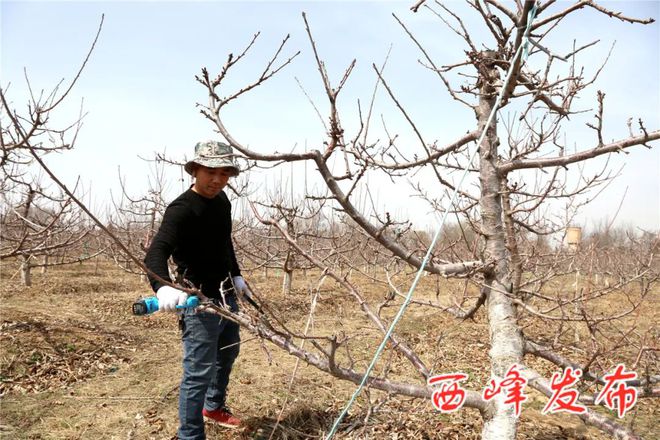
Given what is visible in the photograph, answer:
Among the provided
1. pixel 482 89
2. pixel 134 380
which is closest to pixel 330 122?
pixel 482 89

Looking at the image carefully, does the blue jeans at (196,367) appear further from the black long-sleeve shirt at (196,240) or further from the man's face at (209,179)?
the man's face at (209,179)

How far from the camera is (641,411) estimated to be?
13.0 ft

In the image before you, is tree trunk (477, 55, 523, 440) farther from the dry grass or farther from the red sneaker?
the red sneaker

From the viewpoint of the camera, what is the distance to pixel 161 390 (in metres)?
3.78

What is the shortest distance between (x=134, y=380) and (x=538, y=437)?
147 inches

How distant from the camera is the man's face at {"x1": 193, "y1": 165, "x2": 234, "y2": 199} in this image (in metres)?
2.51

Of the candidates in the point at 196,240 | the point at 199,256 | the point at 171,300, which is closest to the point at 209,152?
the point at 196,240

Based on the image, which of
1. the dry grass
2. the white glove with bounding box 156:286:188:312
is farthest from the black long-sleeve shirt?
the dry grass

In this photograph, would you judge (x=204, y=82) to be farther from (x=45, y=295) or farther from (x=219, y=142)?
(x=45, y=295)

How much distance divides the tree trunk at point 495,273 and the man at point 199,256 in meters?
1.37

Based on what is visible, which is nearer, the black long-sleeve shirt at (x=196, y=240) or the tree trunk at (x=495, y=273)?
the tree trunk at (x=495, y=273)

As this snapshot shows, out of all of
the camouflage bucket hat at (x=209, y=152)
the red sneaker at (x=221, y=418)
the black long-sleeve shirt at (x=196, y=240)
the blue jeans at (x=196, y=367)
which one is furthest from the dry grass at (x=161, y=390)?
the camouflage bucket hat at (x=209, y=152)

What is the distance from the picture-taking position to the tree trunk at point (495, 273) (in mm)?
1897

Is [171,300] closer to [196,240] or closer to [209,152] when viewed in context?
[196,240]
